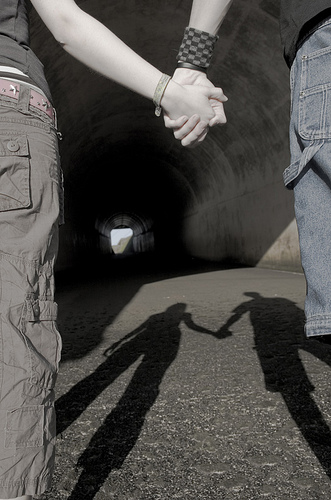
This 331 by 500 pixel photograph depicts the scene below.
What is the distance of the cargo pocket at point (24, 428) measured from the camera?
3.68 feet

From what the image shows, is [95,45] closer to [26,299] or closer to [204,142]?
[26,299]

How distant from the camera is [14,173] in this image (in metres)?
1.25

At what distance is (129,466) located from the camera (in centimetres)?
189

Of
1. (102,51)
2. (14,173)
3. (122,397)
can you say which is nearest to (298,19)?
(102,51)

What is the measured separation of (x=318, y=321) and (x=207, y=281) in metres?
7.43

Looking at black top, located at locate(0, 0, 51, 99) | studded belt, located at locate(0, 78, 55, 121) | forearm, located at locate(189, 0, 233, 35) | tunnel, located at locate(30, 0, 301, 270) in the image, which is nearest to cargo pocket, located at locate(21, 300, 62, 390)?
studded belt, located at locate(0, 78, 55, 121)

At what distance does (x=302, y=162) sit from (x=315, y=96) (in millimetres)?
185

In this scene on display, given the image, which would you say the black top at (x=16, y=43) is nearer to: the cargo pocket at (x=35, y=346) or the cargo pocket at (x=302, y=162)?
the cargo pocket at (x=35, y=346)

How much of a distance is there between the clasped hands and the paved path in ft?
4.33

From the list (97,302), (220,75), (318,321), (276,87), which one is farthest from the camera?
(220,75)

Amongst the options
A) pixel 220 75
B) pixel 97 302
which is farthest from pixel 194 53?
pixel 220 75

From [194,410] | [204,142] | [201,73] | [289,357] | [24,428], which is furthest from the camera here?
[204,142]

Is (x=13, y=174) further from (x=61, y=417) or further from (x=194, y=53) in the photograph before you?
(x=61, y=417)

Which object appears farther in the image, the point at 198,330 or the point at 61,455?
the point at 198,330
